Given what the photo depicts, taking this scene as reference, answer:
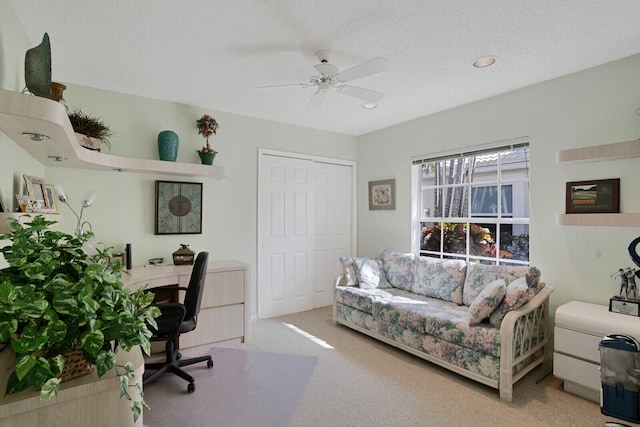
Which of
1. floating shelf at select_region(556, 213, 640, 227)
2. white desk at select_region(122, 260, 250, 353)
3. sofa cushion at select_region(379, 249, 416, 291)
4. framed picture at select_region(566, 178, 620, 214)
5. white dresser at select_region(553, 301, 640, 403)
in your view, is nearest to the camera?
white dresser at select_region(553, 301, 640, 403)

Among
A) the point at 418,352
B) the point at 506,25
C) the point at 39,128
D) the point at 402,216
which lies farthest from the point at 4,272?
the point at 402,216

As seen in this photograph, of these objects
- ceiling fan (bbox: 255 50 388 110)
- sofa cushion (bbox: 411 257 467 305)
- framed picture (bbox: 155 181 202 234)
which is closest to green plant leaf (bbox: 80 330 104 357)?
ceiling fan (bbox: 255 50 388 110)

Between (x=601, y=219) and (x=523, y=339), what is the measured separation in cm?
112

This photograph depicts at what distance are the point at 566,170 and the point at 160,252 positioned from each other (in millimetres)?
4084

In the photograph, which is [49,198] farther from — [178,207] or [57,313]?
[57,313]

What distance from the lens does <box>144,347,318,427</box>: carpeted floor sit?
7.22ft

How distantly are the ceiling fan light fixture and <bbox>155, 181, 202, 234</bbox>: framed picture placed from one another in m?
3.02

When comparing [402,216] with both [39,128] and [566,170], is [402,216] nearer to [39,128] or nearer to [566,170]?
[566,170]

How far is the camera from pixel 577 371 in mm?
2395

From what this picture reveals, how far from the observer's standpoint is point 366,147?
5016 millimetres

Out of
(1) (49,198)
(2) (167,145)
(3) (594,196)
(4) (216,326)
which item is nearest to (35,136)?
(1) (49,198)

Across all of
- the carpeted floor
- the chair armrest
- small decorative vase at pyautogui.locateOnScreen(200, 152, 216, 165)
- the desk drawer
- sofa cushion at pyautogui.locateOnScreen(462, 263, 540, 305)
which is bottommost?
the carpeted floor

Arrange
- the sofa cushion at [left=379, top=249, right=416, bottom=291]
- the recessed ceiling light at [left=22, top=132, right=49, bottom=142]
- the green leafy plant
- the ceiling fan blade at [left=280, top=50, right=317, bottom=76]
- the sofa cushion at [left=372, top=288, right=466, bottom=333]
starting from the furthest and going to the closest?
the sofa cushion at [left=379, top=249, right=416, bottom=291] < the green leafy plant < the sofa cushion at [left=372, top=288, right=466, bottom=333] < the ceiling fan blade at [left=280, top=50, right=317, bottom=76] < the recessed ceiling light at [left=22, top=132, right=49, bottom=142]

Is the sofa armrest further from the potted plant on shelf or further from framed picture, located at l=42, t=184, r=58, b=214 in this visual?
framed picture, located at l=42, t=184, r=58, b=214
